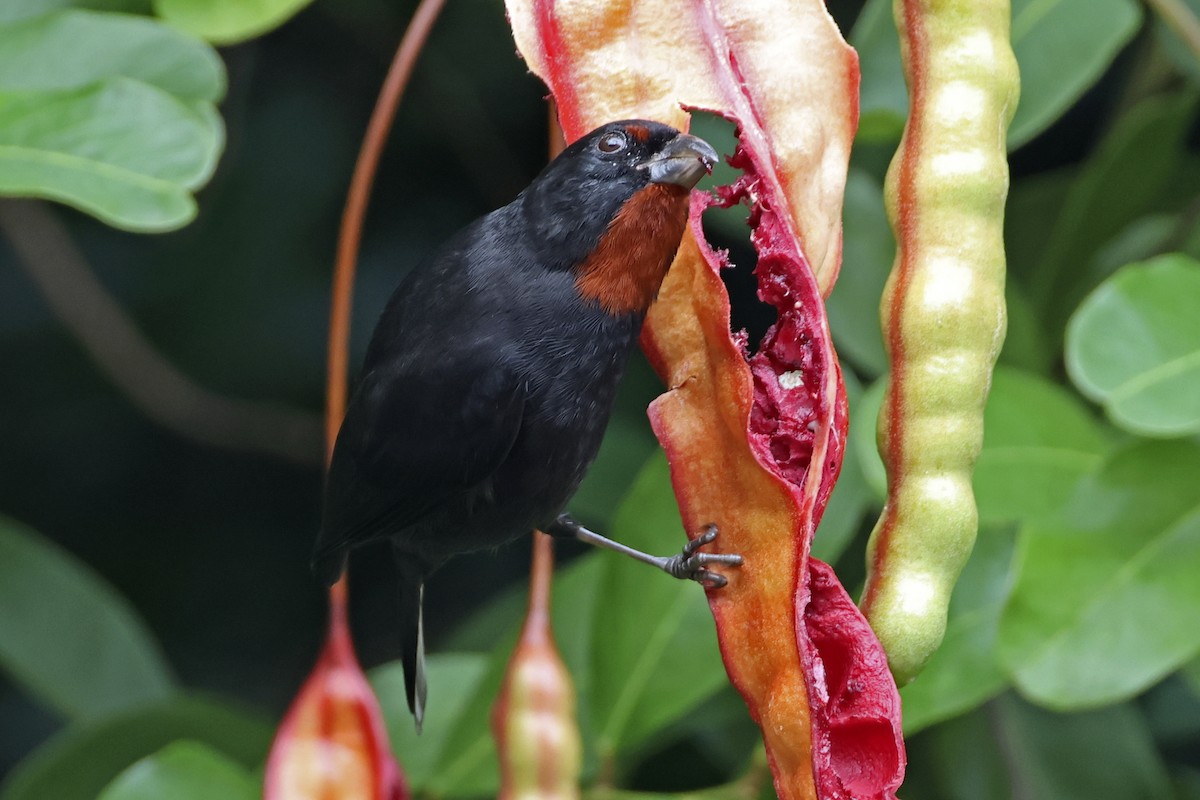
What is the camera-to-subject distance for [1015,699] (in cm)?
148

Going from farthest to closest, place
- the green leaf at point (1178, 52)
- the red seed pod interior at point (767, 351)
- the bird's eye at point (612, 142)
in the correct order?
the green leaf at point (1178, 52)
the bird's eye at point (612, 142)
the red seed pod interior at point (767, 351)

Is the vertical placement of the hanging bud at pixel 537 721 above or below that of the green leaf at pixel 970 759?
above

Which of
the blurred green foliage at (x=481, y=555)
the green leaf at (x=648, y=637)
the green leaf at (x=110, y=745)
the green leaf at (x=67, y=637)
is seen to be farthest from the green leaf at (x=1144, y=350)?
the green leaf at (x=67, y=637)

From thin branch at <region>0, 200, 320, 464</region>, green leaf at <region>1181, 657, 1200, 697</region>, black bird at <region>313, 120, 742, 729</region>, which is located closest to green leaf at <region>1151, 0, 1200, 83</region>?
green leaf at <region>1181, 657, 1200, 697</region>

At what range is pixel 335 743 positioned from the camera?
2.91 feet

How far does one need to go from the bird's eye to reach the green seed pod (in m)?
0.15

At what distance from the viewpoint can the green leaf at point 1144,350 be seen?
1.03 meters

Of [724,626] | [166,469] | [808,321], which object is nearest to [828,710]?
[724,626]

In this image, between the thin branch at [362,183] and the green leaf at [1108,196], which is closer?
the thin branch at [362,183]

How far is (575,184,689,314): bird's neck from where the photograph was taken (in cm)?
78

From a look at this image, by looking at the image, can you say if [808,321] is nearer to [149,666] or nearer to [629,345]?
[629,345]

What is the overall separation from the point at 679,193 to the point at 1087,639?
1.75 feet

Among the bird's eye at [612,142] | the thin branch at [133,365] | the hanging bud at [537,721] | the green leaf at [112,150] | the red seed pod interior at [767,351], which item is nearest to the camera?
the red seed pod interior at [767,351]

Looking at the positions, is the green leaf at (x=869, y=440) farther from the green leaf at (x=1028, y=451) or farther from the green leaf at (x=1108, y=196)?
the green leaf at (x=1108, y=196)
